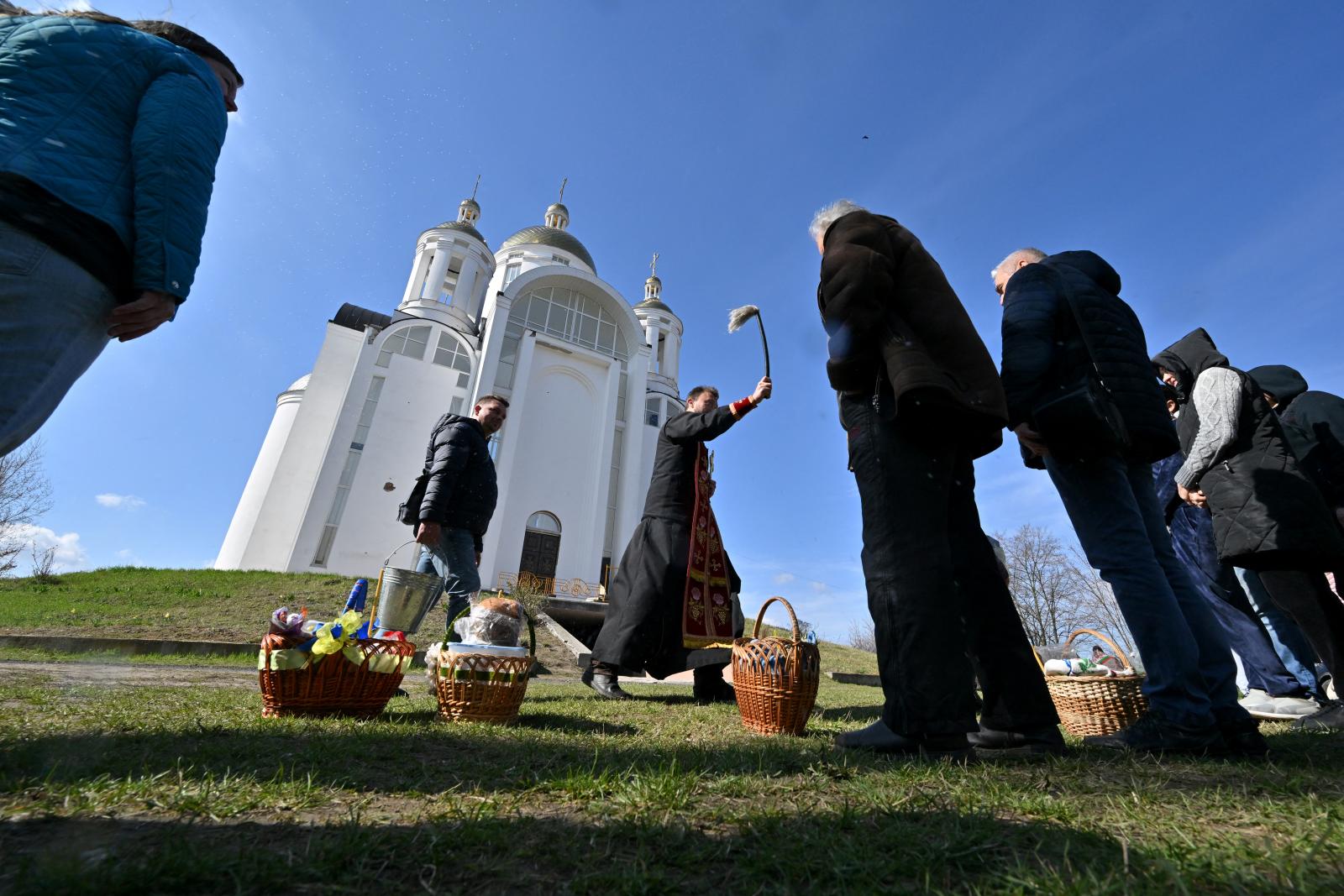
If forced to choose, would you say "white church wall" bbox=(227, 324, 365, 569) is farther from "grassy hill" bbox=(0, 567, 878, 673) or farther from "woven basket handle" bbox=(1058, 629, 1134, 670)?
"woven basket handle" bbox=(1058, 629, 1134, 670)

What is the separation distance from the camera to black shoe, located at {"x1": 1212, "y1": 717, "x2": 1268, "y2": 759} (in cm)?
225

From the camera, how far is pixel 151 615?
456 inches

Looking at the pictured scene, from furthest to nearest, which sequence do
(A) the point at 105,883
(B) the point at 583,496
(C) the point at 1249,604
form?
(B) the point at 583,496 < (C) the point at 1249,604 < (A) the point at 105,883

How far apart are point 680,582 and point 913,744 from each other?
2.63 meters

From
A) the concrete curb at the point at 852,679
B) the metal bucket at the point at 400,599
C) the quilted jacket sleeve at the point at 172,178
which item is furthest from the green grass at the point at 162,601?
the quilted jacket sleeve at the point at 172,178

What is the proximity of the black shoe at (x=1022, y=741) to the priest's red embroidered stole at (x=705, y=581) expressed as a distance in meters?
2.12

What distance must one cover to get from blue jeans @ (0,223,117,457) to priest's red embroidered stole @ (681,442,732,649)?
354cm

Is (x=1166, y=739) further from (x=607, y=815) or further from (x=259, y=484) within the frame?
(x=259, y=484)

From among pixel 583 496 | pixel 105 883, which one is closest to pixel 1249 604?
pixel 105 883

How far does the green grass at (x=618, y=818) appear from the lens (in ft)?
3.33

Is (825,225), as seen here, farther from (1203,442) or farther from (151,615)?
(151,615)

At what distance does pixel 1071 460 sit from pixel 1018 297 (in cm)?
82

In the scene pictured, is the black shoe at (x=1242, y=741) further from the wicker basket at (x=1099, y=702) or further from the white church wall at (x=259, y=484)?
the white church wall at (x=259, y=484)

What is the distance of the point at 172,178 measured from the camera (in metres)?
2.04
